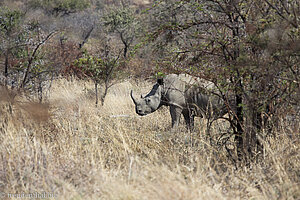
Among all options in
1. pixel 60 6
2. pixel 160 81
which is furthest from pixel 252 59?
pixel 60 6

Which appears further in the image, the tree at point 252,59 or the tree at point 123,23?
the tree at point 123,23

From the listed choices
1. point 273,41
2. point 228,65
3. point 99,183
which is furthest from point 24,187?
point 273,41

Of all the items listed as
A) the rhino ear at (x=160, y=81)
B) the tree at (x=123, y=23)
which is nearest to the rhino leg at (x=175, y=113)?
the rhino ear at (x=160, y=81)

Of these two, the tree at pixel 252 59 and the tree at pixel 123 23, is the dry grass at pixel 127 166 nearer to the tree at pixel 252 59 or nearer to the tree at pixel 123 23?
the tree at pixel 252 59

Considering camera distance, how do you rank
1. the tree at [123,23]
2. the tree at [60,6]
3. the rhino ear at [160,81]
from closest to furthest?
the rhino ear at [160,81] → the tree at [123,23] → the tree at [60,6]

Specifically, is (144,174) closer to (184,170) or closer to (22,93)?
(184,170)

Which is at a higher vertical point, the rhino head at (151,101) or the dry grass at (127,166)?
the rhino head at (151,101)

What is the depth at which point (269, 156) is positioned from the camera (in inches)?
165

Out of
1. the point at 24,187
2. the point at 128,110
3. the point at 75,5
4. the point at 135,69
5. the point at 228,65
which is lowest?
the point at 24,187

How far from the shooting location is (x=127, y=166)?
14.2 feet

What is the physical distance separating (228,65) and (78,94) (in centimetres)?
765

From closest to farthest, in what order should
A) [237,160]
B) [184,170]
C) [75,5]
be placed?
[184,170]
[237,160]
[75,5]

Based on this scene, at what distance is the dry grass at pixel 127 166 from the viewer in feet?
11.5

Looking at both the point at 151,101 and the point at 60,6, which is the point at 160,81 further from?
the point at 60,6
